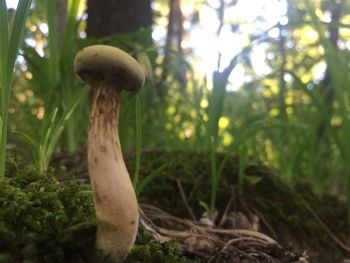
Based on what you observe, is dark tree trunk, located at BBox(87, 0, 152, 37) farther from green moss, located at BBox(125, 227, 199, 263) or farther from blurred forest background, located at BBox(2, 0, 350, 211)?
green moss, located at BBox(125, 227, 199, 263)

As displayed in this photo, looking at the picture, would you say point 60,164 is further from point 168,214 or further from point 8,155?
point 168,214

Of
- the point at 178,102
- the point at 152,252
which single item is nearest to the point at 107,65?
the point at 152,252

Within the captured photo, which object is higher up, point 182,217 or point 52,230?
point 52,230

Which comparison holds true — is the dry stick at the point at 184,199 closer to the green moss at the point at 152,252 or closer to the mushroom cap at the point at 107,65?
the green moss at the point at 152,252

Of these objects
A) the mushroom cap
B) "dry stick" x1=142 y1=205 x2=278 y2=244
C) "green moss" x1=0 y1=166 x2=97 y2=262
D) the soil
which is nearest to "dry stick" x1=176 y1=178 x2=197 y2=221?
the soil

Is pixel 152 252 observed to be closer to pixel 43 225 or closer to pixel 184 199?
pixel 43 225

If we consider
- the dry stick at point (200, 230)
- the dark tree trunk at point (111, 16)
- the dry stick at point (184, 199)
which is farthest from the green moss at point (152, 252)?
the dark tree trunk at point (111, 16)

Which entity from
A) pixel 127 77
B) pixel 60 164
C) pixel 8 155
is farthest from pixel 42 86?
pixel 127 77
